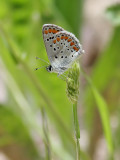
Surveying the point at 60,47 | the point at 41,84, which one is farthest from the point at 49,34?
the point at 41,84

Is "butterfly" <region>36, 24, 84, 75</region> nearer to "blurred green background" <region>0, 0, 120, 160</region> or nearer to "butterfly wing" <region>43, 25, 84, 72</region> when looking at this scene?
"butterfly wing" <region>43, 25, 84, 72</region>

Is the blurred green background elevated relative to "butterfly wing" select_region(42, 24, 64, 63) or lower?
elevated

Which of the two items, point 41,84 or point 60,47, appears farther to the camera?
point 41,84

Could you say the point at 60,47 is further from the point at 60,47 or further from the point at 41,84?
the point at 41,84

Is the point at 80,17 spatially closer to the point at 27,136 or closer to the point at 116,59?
the point at 116,59

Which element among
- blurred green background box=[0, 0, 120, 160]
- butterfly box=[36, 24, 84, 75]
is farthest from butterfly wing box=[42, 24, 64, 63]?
blurred green background box=[0, 0, 120, 160]

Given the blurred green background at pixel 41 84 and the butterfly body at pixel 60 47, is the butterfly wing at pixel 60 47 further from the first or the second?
the blurred green background at pixel 41 84

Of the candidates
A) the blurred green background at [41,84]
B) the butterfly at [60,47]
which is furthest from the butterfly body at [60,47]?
the blurred green background at [41,84]

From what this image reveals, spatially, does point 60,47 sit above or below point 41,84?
below
